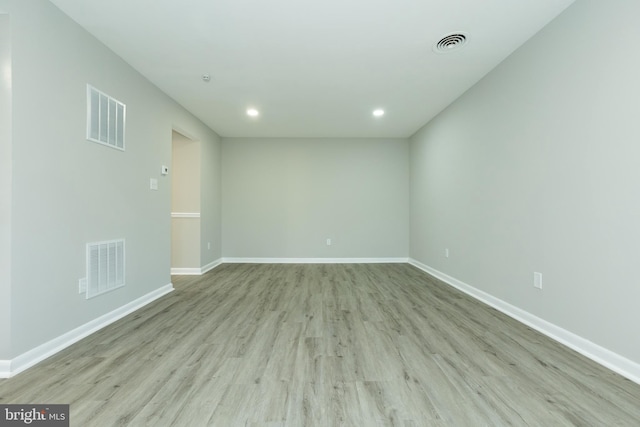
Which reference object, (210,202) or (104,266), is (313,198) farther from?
(104,266)

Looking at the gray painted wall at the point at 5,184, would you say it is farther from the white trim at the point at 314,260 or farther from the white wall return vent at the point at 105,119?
the white trim at the point at 314,260

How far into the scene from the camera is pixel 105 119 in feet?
8.68

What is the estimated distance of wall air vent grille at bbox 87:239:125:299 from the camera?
8.10 feet

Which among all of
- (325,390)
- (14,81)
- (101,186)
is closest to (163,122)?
(101,186)

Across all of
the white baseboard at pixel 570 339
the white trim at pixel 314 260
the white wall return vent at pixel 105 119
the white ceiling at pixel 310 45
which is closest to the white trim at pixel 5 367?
the white wall return vent at pixel 105 119

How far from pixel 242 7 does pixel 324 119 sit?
2670 millimetres

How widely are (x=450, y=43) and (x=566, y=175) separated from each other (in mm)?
1459

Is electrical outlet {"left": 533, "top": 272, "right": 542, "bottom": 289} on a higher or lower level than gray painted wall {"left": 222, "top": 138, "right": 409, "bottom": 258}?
lower

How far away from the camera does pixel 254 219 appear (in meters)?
5.96

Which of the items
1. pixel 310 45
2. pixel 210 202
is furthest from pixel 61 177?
pixel 210 202

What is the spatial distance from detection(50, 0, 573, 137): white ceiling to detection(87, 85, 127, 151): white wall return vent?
50 cm

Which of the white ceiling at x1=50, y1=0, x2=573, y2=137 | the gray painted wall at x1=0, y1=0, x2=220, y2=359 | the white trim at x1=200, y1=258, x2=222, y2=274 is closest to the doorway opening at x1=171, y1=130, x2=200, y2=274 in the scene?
the white trim at x1=200, y1=258, x2=222, y2=274

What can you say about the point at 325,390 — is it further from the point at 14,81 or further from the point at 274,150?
the point at 274,150

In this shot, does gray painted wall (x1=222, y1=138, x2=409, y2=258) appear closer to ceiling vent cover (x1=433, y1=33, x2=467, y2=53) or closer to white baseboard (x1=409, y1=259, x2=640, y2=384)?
white baseboard (x1=409, y1=259, x2=640, y2=384)
